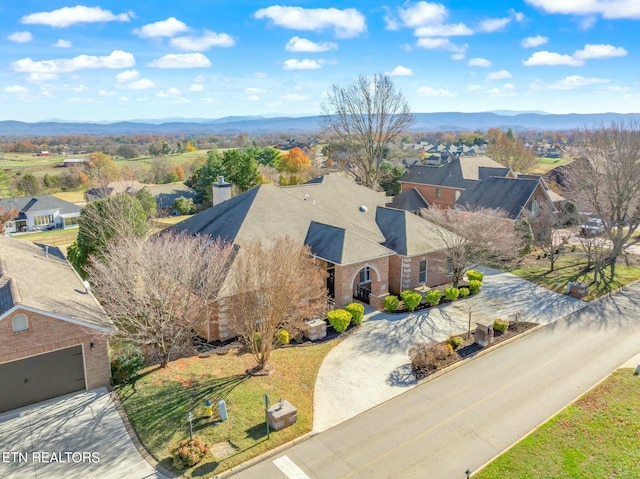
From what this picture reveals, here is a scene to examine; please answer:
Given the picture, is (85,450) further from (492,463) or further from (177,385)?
(492,463)

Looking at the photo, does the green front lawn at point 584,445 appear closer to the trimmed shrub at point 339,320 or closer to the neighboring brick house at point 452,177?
the trimmed shrub at point 339,320

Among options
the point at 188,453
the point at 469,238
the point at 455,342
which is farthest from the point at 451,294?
the point at 188,453

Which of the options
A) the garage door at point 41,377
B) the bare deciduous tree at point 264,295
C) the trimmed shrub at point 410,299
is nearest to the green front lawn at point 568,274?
the trimmed shrub at point 410,299

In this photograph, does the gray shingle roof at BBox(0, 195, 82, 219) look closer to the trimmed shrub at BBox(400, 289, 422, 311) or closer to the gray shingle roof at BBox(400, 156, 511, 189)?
the gray shingle roof at BBox(400, 156, 511, 189)

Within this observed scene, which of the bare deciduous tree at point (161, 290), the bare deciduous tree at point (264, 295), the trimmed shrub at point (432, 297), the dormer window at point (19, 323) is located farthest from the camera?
the trimmed shrub at point (432, 297)

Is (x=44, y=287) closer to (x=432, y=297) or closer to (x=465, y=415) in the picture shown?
(x=465, y=415)

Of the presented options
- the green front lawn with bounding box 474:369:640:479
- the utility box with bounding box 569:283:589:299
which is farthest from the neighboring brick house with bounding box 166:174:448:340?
the green front lawn with bounding box 474:369:640:479

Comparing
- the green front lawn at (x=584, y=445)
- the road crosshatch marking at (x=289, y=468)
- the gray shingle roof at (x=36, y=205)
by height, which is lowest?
the road crosshatch marking at (x=289, y=468)
